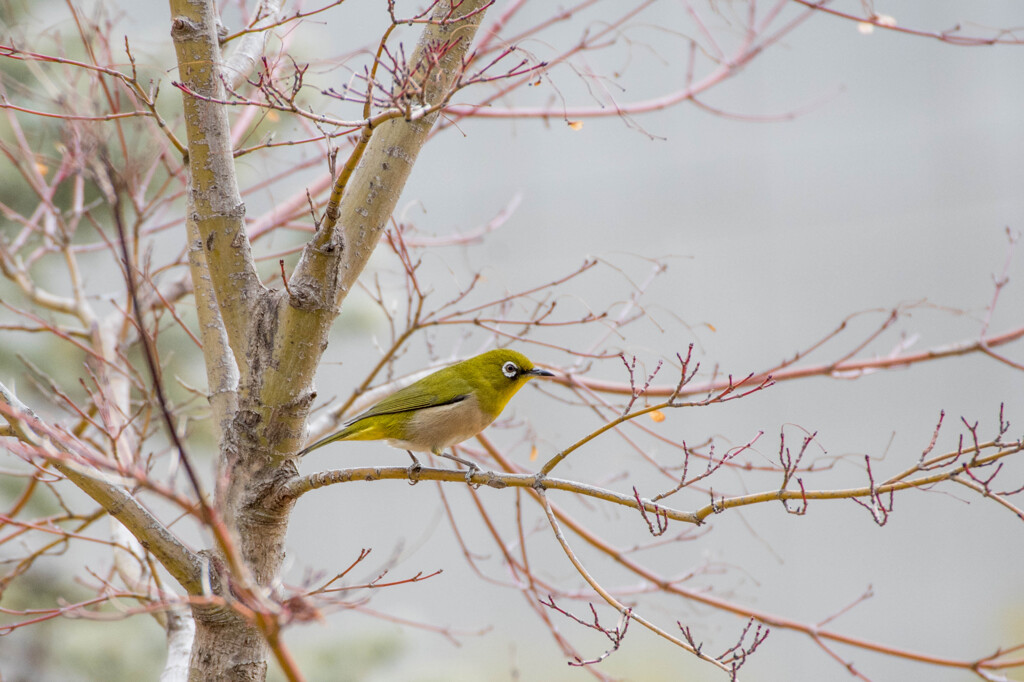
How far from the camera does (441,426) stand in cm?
234

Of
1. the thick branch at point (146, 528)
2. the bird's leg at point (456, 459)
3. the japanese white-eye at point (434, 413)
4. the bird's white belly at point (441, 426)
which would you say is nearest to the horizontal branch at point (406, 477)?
the thick branch at point (146, 528)

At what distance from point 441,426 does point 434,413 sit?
42mm

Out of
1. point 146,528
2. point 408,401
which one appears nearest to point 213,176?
point 146,528

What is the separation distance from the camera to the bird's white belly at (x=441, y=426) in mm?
2340

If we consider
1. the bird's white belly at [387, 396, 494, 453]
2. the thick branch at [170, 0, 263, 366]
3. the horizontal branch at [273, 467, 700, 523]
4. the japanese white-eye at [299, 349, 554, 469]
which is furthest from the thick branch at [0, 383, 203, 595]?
the bird's white belly at [387, 396, 494, 453]

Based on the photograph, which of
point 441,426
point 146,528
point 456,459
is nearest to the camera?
point 146,528

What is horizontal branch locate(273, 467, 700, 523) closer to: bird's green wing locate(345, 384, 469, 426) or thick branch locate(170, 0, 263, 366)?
thick branch locate(170, 0, 263, 366)

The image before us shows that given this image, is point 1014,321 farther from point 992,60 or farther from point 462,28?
point 462,28

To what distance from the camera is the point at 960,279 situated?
19.6ft

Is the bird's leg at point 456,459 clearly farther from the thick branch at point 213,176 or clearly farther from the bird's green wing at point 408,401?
the thick branch at point 213,176

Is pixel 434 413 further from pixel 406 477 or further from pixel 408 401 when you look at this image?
pixel 406 477

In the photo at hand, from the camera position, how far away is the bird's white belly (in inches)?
92.1

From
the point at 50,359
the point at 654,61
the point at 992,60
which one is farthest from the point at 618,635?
the point at 992,60

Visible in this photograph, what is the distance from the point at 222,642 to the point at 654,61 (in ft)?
18.8
